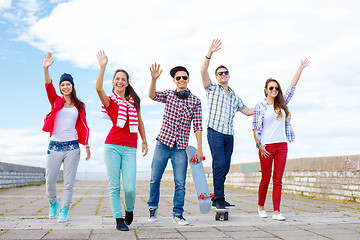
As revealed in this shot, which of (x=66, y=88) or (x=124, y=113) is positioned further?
(x=66, y=88)

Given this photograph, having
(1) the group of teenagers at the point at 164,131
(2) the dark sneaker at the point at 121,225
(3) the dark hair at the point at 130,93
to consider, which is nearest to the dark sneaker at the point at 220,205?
(1) the group of teenagers at the point at 164,131

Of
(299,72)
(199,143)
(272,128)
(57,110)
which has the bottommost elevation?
(199,143)

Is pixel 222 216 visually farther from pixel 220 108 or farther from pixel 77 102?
pixel 77 102

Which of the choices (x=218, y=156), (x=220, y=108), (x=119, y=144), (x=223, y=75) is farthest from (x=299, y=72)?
(x=119, y=144)

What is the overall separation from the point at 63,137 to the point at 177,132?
1.56 m

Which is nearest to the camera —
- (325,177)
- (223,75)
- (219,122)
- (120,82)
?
(120,82)

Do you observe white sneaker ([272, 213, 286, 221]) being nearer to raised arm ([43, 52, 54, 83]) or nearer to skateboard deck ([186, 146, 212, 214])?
skateboard deck ([186, 146, 212, 214])

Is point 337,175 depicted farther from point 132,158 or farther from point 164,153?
point 132,158

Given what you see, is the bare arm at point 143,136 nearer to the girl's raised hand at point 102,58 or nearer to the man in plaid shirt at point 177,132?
the man in plaid shirt at point 177,132

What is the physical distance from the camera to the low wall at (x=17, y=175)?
13.1m

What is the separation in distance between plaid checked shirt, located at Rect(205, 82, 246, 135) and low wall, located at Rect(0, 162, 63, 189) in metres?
10.1

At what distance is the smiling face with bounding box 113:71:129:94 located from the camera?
4.49m

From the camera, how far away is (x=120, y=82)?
448 cm

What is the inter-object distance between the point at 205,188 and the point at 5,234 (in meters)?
2.45
